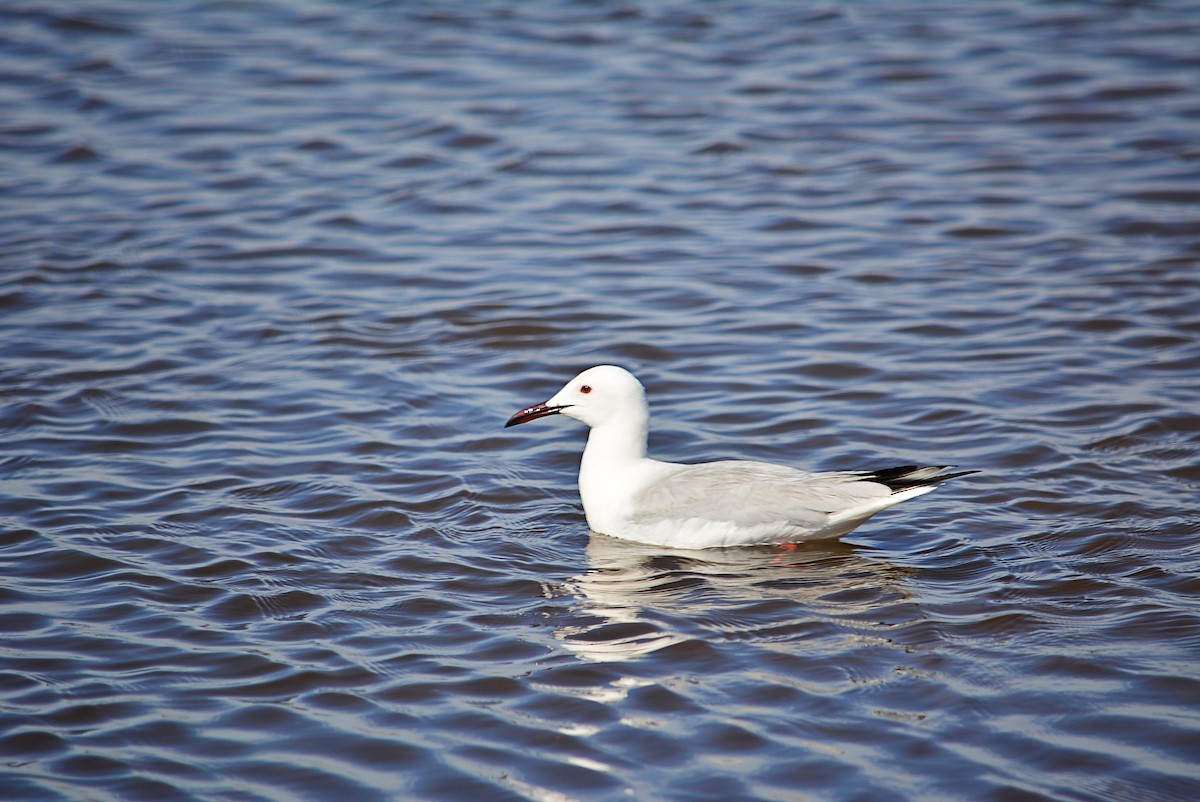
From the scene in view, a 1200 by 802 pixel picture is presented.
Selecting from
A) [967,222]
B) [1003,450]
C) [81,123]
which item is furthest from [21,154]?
[1003,450]

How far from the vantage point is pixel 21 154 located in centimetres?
1243

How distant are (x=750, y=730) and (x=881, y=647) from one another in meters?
0.87

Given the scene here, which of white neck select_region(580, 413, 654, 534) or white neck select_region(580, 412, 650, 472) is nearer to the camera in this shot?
white neck select_region(580, 413, 654, 534)

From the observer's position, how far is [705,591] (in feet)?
20.6

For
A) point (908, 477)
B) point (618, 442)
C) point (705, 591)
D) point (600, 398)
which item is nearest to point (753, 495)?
point (705, 591)

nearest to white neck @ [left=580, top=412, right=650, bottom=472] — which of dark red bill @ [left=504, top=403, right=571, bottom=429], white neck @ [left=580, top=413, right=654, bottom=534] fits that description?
white neck @ [left=580, top=413, right=654, bottom=534]

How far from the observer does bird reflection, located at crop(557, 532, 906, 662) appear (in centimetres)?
585

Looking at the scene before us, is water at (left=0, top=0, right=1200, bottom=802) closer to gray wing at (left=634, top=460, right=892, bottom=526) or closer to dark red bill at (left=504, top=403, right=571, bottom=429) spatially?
gray wing at (left=634, top=460, right=892, bottom=526)

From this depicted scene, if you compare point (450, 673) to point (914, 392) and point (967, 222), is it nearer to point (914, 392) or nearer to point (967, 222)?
point (914, 392)

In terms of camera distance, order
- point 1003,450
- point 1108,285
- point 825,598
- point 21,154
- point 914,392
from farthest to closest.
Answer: point 21,154 < point 1108,285 < point 914,392 < point 1003,450 < point 825,598

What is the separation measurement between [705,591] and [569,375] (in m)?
2.79

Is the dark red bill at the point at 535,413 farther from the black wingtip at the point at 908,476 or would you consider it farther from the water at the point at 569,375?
the black wingtip at the point at 908,476

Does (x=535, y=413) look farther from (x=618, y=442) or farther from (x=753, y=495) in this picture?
(x=753, y=495)

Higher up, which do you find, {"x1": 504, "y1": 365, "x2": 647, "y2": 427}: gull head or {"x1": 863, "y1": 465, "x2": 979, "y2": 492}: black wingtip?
{"x1": 504, "y1": 365, "x2": 647, "y2": 427}: gull head
